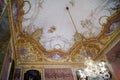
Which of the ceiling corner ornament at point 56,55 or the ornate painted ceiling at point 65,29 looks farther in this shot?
the ceiling corner ornament at point 56,55

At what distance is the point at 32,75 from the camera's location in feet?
26.5

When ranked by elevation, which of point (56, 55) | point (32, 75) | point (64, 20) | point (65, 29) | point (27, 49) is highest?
point (64, 20)

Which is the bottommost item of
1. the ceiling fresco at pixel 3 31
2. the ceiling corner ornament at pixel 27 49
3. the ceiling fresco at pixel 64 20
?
the ceiling fresco at pixel 3 31

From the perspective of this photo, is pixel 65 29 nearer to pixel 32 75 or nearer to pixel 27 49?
pixel 27 49

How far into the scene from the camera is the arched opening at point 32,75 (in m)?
7.97

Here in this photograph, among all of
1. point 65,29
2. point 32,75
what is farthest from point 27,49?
point 65,29

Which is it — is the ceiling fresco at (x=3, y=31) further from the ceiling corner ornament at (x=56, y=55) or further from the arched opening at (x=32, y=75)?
the ceiling corner ornament at (x=56, y=55)

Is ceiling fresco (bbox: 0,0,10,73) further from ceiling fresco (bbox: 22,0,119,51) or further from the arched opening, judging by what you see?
the arched opening

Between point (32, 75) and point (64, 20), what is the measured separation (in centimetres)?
345

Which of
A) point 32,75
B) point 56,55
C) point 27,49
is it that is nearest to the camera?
point 32,75

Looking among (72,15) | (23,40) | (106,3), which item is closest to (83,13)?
(72,15)

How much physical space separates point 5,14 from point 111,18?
5.86m

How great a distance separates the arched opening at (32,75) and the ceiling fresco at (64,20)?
1.68 meters

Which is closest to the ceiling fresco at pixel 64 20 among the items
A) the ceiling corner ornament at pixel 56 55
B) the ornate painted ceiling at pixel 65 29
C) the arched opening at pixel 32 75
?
the ornate painted ceiling at pixel 65 29
